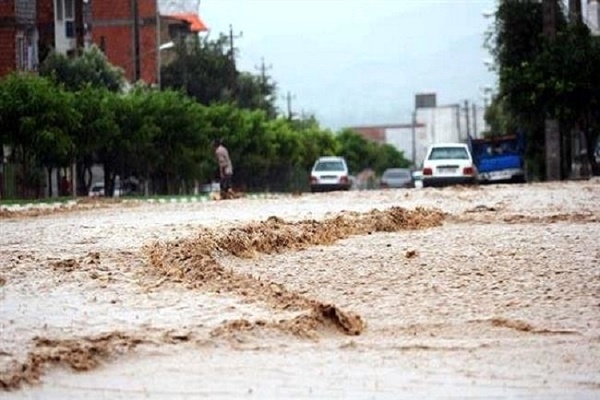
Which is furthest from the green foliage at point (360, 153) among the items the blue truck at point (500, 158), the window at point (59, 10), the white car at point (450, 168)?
the white car at point (450, 168)

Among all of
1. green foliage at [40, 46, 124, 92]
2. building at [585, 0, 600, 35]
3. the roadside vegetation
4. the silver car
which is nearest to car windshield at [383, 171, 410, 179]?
the silver car

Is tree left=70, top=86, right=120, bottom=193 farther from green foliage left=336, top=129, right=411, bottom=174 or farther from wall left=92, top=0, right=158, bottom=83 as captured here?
green foliage left=336, top=129, right=411, bottom=174

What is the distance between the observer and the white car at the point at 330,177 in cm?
7019

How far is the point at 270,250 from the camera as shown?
19.0 meters

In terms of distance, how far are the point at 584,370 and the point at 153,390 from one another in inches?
108

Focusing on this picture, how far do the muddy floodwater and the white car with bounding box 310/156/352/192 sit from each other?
47.8 metres

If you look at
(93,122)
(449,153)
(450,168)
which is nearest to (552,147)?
(449,153)

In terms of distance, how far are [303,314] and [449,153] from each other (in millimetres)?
44933

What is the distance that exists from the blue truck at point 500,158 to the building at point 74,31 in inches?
549

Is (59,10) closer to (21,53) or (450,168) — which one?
(21,53)

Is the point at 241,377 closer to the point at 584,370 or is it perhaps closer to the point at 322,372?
the point at 322,372

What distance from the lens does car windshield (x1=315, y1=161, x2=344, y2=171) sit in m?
72.9

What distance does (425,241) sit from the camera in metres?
19.9

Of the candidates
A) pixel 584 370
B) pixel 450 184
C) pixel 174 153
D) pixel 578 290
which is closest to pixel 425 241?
pixel 578 290
